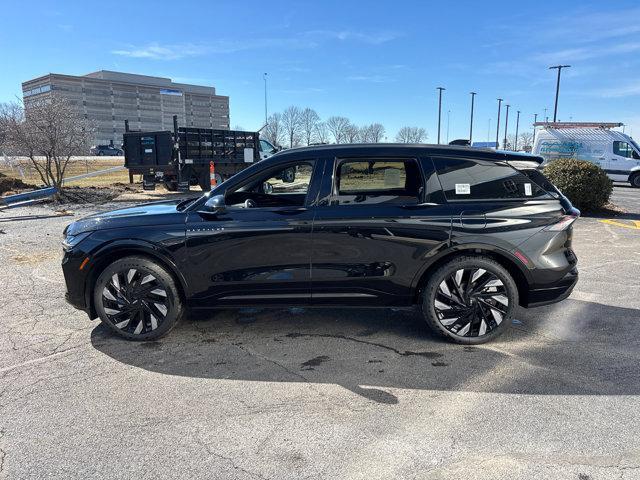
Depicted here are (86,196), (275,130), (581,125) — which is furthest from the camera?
(275,130)

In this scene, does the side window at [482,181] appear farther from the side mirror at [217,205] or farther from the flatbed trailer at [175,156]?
the flatbed trailer at [175,156]

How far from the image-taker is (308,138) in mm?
87188

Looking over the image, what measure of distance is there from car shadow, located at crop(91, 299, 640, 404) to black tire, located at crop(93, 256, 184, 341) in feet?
0.53

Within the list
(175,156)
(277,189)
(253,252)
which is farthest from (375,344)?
(175,156)

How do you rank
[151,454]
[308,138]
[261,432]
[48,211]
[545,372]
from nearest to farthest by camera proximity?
[151,454] → [261,432] → [545,372] → [48,211] → [308,138]

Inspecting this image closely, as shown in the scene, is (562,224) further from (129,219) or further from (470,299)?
(129,219)

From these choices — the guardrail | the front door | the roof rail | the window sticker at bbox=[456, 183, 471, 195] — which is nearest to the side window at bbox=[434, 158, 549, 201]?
the window sticker at bbox=[456, 183, 471, 195]

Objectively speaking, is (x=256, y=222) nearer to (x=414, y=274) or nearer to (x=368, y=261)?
(x=368, y=261)

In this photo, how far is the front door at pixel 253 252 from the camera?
13.2 feet

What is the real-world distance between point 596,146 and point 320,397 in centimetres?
2436

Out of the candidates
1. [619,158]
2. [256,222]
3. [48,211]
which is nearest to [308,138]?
[619,158]

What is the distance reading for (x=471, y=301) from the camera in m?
4.04

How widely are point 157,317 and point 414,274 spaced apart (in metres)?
2.33

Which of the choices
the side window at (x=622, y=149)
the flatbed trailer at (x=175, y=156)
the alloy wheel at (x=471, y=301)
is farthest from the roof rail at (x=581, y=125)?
the alloy wheel at (x=471, y=301)
